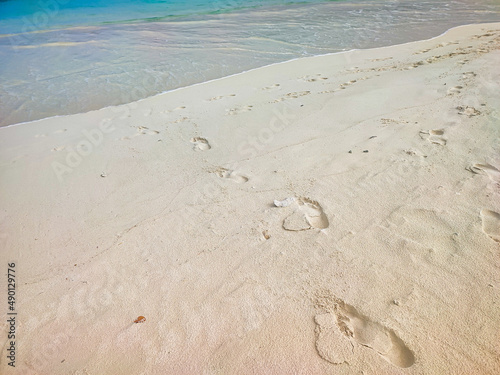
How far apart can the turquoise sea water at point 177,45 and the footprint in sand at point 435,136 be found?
425 cm

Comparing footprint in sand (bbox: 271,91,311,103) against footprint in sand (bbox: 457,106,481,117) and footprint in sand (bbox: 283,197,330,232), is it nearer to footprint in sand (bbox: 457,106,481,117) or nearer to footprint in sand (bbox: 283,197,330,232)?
footprint in sand (bbox: 457,106,481,117)

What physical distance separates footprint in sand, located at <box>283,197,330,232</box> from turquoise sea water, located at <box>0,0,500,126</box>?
415cm

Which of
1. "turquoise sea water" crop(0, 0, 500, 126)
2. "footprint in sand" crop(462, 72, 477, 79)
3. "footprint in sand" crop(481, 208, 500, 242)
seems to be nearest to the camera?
"footprint in sand" crop(481, 208, 500, 242)

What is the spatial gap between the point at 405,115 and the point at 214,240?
8.36 feet

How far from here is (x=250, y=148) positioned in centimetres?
339

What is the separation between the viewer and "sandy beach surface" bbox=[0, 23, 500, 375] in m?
1.55

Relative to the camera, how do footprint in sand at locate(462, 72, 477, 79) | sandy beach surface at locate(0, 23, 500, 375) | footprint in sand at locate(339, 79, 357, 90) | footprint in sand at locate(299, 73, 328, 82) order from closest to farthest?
sandy beach surface at locate(0, 23, 500, 375), footprint in sand at locate(462, 72, 477, 79), footprint in sand at locate(339, 79, 357, 90), footprint in sand at locate(299, 73, 328, 82)

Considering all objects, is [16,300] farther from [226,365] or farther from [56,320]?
[226,365]

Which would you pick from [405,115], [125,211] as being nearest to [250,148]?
[125,211]

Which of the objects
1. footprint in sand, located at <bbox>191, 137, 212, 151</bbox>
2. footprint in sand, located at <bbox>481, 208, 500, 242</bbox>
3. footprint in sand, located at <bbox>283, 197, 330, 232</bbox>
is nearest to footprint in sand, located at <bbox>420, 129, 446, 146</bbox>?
footprint in sand, located at <bbox>481, 208, 500, 242</bbox>

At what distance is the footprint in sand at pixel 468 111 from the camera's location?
3.31m

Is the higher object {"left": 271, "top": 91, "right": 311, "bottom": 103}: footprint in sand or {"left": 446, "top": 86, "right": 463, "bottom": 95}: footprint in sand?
{"left": 446, "top": 86, "right": 463, "bottom": 95}: footprint in sand

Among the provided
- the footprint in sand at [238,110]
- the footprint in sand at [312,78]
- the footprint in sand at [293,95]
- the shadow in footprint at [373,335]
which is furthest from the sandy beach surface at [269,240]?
the footprint in sand at [312,78]

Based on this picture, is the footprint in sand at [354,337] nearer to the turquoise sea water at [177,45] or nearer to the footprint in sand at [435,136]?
the footprint in sand at [435,136]
